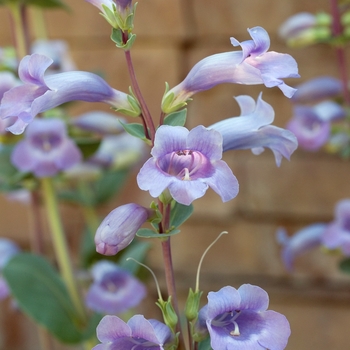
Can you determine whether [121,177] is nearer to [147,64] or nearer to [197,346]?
[147,64]

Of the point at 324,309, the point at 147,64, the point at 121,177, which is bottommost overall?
the point at 324,309

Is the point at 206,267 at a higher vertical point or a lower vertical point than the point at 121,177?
lower

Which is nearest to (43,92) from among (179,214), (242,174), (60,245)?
(179,214)

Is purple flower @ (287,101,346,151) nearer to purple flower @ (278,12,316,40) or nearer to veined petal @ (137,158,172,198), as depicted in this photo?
purple flower @ (278,12,316,40)

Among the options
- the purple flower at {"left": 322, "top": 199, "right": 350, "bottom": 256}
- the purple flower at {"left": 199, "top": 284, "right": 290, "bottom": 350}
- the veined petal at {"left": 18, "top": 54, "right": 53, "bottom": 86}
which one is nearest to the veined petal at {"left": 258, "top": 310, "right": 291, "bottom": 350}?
the purple flower at {"left": 199, "top": 284, "right": 290, "bottom": 350}

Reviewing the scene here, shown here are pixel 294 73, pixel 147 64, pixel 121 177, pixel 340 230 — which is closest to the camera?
pixel 294 73

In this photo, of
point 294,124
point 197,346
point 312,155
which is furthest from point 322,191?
point 197,346

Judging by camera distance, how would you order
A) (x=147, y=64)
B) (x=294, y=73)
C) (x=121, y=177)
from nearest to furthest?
(x=294, y=73) < (x=121, y=177) < (x=147, y=64)

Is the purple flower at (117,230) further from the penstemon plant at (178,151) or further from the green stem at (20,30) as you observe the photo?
the green stem at (20,30)
